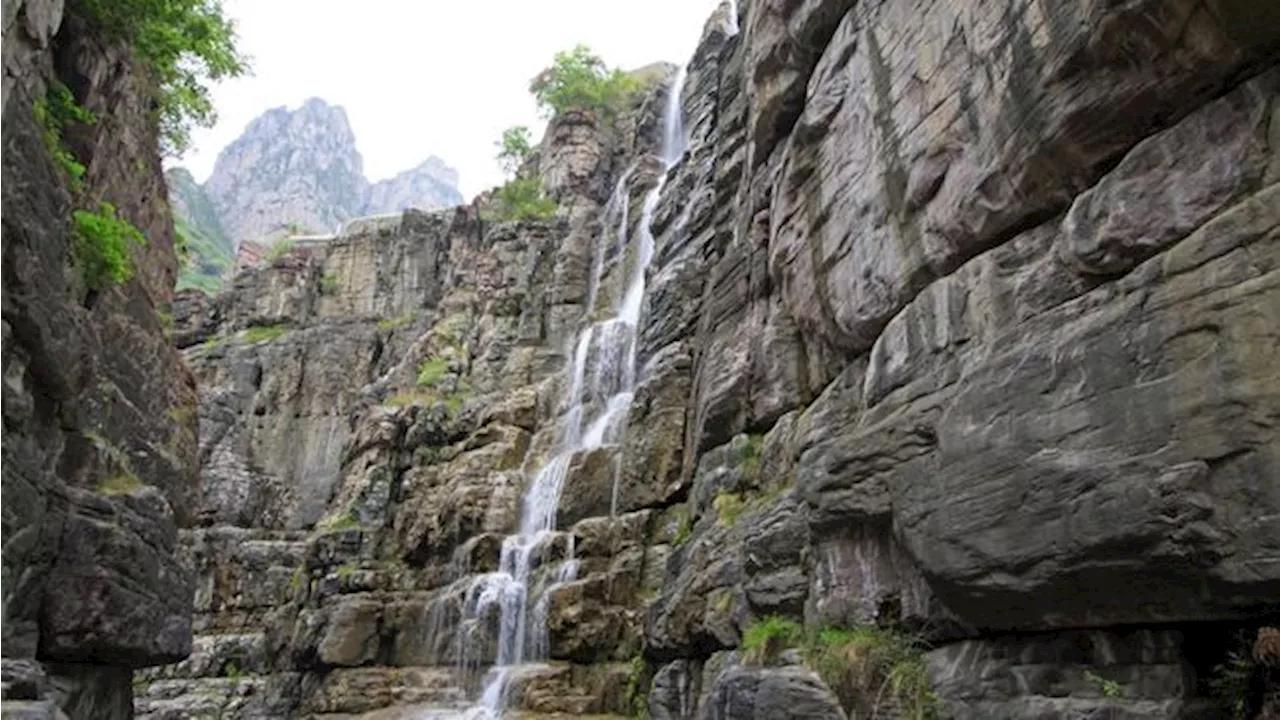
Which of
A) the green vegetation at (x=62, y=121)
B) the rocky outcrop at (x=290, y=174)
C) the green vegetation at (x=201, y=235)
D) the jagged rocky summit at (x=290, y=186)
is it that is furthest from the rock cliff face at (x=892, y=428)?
the rocky outcrop at (x=290, y=174)

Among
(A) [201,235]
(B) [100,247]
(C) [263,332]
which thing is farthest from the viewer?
(A) [201,235]

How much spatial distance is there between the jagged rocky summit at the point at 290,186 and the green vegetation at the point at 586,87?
65.6m

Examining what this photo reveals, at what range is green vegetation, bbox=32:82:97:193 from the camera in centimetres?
1334

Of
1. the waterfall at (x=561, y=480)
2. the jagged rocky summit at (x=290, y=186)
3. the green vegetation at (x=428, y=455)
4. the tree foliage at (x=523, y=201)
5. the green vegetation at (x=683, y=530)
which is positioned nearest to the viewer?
the green vegetation at (x=683, y=530)

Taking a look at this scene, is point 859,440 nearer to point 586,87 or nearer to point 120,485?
point 120,485

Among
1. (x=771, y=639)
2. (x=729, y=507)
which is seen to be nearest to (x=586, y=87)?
(x=729, y=507)

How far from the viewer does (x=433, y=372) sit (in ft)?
123

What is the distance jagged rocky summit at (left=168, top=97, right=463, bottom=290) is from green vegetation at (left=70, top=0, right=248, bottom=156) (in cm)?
9323

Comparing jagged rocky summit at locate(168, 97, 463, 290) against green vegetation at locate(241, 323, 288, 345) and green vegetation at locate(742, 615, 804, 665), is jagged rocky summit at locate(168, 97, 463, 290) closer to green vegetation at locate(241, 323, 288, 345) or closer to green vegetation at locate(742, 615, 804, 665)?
green vegetation at locate(241, 323, 288, 345)

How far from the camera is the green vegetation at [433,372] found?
3706cm

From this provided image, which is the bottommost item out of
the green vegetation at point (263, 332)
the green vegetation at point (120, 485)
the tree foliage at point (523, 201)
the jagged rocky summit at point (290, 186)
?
the green vegetation at point (120, 485)

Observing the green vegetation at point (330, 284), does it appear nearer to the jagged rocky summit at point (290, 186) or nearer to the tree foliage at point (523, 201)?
the tree foliage at point (523, 201)

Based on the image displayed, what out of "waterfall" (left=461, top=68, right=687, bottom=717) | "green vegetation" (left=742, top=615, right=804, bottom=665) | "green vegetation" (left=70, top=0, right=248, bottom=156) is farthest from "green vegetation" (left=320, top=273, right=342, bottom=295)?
"green vegetation" (left=742, top=615, right=804, bottom=665)

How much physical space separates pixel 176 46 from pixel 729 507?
42.0 ft
